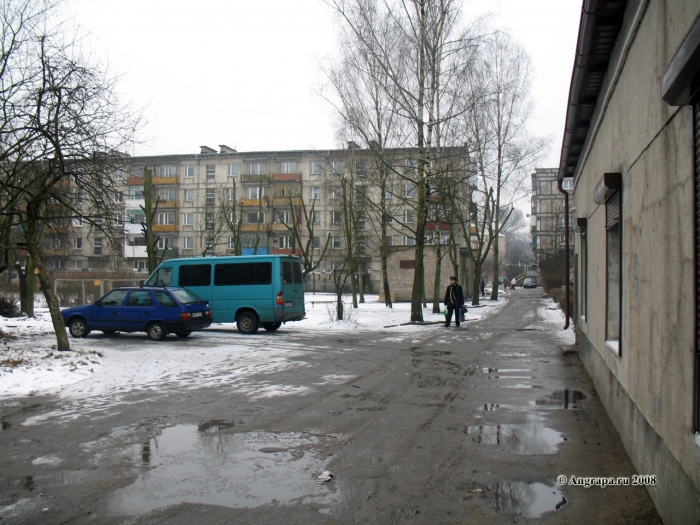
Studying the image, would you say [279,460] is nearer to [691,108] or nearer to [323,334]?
[691,108]

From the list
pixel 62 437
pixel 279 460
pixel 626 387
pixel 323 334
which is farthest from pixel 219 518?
pixel 323 334

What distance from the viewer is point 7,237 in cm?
2106

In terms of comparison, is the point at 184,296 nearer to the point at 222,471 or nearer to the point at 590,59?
the point at 222,471

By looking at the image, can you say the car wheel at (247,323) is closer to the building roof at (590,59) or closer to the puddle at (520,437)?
the building roof at (590,59)

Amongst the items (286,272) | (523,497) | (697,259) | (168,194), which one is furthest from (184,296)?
(168,194)

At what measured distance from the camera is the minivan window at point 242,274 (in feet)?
61.5

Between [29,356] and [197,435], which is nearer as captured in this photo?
[197,435]

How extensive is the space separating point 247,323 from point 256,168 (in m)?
48.3

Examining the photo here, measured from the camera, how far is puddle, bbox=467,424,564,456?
589cm

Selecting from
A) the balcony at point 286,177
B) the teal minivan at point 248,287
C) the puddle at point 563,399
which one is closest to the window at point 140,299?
the teal minivan at point 248,287

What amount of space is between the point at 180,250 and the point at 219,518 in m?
63.5

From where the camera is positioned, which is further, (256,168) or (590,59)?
(256,168)

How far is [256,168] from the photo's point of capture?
65125mm

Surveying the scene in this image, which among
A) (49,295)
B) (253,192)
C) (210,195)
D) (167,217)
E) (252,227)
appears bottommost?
(49,295)
